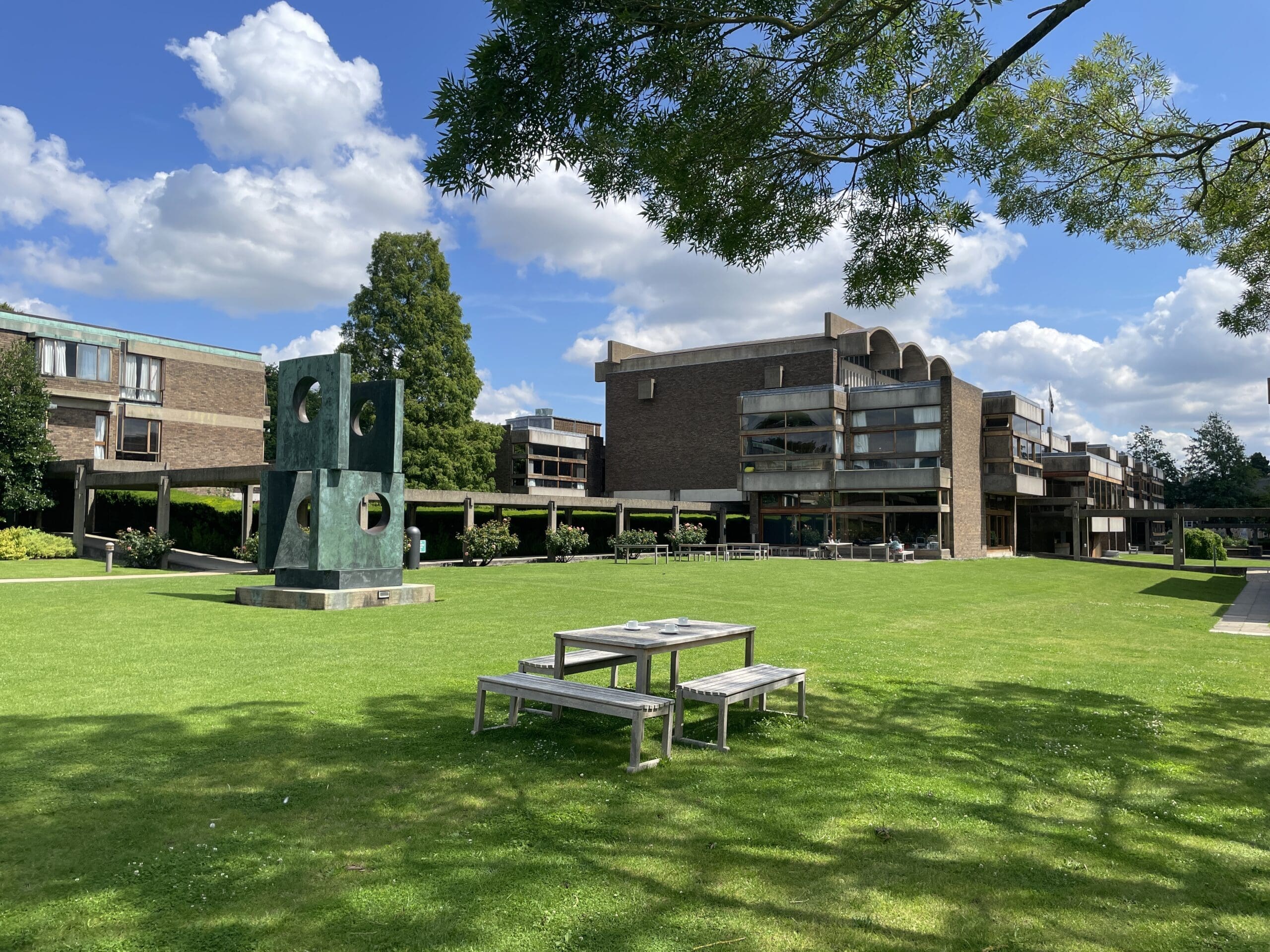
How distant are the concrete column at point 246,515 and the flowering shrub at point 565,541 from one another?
33.6 ft

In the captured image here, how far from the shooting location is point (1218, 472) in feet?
316

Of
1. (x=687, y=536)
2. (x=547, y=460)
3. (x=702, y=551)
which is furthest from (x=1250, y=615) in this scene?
(x=547, y=460)

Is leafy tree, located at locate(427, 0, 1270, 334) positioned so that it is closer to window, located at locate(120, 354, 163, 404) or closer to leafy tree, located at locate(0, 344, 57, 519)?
leafy tree, located at locate(0, 344, 57, 519)

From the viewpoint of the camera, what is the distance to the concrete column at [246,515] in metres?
26.6

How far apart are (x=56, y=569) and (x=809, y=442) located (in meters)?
36.4

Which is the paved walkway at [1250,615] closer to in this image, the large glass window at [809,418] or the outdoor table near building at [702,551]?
the outdoor table near building at [702,551]

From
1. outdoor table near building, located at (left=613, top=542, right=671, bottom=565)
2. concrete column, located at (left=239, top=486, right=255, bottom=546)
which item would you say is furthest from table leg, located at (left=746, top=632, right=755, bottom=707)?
outdoor table near building, located at (left=613, top=542, right=671, bottom=565)

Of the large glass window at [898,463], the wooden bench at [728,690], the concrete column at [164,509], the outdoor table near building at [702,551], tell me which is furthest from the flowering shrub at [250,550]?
the large glass window at [898,463]

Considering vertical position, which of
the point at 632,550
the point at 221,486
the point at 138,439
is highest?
the point at 138,439

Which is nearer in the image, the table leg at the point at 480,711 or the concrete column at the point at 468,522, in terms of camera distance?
the table leg at the point at 480,711

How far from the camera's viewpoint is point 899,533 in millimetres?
45781

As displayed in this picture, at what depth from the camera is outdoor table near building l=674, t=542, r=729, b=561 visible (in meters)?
37.4

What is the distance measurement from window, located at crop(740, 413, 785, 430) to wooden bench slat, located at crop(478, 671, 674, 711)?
44.6m

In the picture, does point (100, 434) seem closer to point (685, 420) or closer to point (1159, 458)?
point (685, 420)
